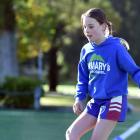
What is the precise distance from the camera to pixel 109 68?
263 inches

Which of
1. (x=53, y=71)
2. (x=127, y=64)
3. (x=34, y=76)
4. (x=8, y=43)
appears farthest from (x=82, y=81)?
(x=53, y=71)

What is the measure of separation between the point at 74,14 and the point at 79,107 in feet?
104

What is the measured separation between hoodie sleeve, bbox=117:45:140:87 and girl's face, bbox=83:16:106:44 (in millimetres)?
245

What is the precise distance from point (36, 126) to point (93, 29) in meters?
7.80

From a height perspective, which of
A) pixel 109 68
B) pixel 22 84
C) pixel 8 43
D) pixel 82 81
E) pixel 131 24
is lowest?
pixel 131 24

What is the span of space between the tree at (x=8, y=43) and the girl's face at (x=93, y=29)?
17280 millimetres

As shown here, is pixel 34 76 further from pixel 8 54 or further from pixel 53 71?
pixel 53 71

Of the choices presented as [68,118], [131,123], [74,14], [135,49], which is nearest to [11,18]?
[68,118]

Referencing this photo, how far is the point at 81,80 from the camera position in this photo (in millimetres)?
7051

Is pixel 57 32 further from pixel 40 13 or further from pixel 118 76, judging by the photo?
pixel 118 76

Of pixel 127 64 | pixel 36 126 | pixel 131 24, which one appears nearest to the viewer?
pixel 127 64

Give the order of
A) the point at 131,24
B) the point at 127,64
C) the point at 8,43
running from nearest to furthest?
the point at 127,64 < the point at 8,43 < the point at 131,24

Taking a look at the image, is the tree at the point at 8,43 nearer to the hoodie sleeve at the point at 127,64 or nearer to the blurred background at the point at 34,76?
the blurred background at the point at 34,76

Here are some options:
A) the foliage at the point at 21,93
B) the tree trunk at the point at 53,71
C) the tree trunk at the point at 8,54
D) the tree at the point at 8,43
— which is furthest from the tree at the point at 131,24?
the foliage at the point at 21,93
